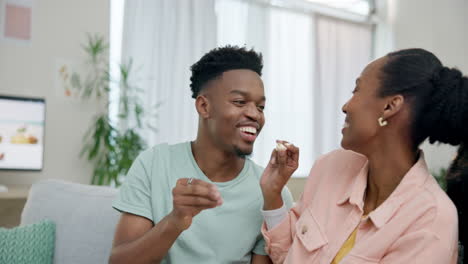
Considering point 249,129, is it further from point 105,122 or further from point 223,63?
point 105,122

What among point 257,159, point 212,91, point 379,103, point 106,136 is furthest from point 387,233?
point 257,159

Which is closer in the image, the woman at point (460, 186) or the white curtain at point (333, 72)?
the woman at point (460, 186)

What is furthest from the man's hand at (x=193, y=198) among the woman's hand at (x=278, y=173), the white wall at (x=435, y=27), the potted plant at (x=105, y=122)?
the white wall at (x=435, y=27)

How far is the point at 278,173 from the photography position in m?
1.30

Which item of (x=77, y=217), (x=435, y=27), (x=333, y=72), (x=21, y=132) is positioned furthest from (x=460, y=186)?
(x=435, y=27)

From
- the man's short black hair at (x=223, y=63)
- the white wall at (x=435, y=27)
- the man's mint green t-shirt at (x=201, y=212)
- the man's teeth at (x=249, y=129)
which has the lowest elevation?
the man's mint green t-shirt at (x=201, y=212)

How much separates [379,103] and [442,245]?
0.37 metres

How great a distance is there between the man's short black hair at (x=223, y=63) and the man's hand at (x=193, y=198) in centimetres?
58

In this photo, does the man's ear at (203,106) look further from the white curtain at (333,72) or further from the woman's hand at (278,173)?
the white curtain at (333,72)

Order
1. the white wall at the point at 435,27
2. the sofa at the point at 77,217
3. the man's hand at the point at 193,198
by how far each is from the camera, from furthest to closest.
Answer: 1. the white wall at the point at 435,27
2. the sofa at the point at 77,217
3. the man's hand at the point at 193,198

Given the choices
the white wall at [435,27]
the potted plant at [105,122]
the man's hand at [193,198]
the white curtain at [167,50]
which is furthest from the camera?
the white wall at [435,27]

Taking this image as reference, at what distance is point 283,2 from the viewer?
4.84 metres

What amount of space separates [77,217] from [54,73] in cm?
222

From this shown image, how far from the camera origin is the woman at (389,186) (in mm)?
1022
